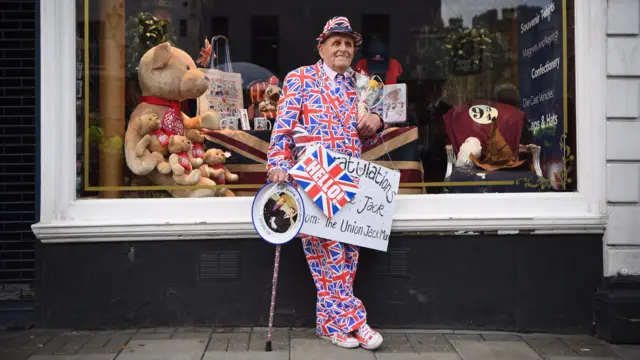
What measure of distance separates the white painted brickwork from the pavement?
0.73 metres

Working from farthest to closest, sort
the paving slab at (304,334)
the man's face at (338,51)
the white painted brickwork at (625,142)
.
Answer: the white painted brickwork at (625,142) < the paving slab at (304,334) < the man's face at (338,51)

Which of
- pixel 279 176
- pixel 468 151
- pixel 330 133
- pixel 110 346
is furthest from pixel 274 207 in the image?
pixel 468 151

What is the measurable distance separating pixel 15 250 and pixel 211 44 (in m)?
2.31

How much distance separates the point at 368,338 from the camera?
4.84 m

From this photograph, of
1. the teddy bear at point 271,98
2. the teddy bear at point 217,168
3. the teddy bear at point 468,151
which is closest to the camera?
the teddy bear at point 217,168

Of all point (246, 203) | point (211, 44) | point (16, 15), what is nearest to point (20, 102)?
point (16, 15)

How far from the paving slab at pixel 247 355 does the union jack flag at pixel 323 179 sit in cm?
99

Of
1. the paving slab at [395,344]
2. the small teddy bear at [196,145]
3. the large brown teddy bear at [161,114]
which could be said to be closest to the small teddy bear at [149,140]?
the large brown teddy bear at [161,114]

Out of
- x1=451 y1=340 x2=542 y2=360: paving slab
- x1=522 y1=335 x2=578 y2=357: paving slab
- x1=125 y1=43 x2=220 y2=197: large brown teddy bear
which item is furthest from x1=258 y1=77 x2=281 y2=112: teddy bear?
x1=522 y1=335 x2=578 y2=357: paving slab

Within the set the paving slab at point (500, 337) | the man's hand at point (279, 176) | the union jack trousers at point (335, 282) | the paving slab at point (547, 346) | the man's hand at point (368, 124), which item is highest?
the man's hand at point (368, 124)

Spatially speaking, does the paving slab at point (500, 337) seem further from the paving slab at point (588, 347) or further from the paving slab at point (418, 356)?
the paving slab at point (418, 356)

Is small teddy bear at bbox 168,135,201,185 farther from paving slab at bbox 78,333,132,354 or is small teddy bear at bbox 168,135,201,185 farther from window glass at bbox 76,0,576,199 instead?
paving slab at bbox 78,333,132,354

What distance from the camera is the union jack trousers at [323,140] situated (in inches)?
191

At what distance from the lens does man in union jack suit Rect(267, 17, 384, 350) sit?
4863mm
